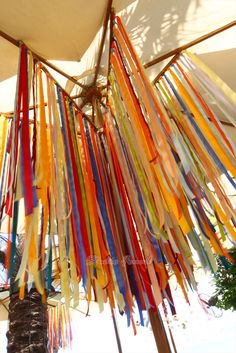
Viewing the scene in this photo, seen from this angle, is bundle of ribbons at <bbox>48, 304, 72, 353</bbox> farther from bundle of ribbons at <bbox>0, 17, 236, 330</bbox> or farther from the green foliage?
bundle of ribbons at <bbox>0, 17, 236, 330</bbox>

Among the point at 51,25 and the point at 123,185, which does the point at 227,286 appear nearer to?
the point at 123,185

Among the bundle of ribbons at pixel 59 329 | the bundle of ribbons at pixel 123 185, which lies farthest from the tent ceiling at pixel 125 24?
the bundle of ribbons at pixel 59 329

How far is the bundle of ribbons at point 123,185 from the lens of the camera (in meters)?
1.15

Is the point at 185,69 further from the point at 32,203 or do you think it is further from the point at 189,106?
the point at 32,203

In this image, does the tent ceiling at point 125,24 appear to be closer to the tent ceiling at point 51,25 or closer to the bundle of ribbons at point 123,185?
the tent ceiling at point 51,25

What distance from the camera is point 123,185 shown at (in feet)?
6.06

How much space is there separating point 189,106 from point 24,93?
93 cm

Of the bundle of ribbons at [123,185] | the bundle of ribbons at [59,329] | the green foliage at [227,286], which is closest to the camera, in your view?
the bundle of ribbons at [123,185]

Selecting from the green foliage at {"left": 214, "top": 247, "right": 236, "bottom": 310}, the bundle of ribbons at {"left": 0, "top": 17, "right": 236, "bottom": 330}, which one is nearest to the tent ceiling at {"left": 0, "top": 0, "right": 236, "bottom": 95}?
the bundle of ribbons at {"left": 0, "top": 17, "right": 236, "bottom": 330}

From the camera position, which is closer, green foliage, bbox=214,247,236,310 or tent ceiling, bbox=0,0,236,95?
tent ceiling, bbox=0,0,236,95

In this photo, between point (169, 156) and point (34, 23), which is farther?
point (34, 23)

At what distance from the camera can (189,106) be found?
5.63 ft

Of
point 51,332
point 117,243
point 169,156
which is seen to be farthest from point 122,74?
point 51,332

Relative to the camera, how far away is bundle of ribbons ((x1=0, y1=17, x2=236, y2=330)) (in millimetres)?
1153
